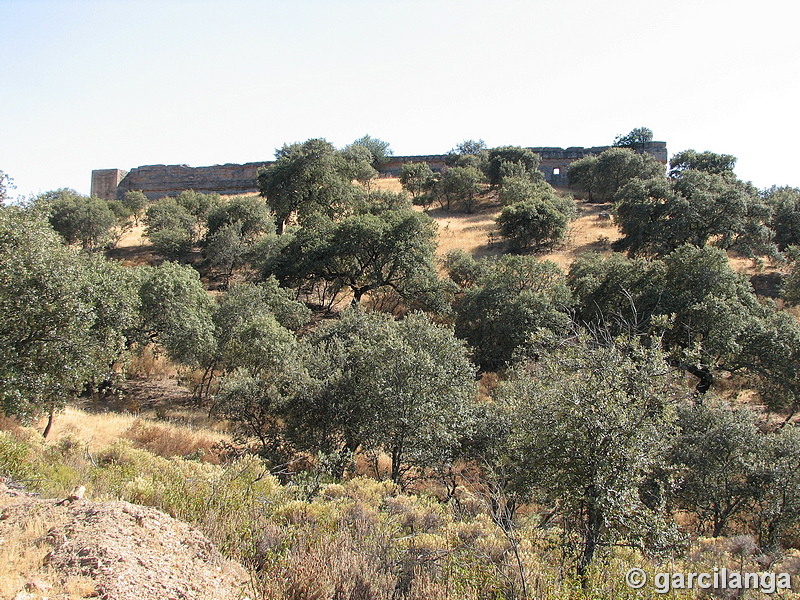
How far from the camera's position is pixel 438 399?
1118cm

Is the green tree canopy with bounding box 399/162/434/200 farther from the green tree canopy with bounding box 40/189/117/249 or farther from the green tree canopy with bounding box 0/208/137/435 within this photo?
the green tree canopy with bounding box 0/208/137/435

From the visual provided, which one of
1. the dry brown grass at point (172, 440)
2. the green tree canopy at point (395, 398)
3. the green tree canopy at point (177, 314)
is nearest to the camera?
the green tree canopy at point (395, 398)

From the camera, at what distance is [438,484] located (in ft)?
40.0

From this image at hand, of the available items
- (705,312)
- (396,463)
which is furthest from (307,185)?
(396,463)

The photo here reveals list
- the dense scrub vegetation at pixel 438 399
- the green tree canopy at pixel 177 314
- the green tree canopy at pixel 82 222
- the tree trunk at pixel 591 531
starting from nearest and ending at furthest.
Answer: the tree trunk at pixel 591 531 < the dense scrub vegetation at pixel 438 399 < the green tree canopy at pixel 177 314 < the green tree canopy at pixel 82 222

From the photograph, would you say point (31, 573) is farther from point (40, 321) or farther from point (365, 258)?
point (365, 258)

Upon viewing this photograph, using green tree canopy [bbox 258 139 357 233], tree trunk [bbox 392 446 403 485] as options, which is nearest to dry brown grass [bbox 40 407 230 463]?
tree trunk [bbox 392 446 403 485]

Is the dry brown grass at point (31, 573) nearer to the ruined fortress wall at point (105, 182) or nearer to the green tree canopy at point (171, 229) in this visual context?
the green tree canopy at point (171, 229)

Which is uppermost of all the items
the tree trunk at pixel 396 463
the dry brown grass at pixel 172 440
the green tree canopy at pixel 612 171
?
the green tree canopy at pixel 612 171

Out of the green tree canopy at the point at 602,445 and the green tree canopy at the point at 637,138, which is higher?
the green tree canopy at the point at 637,138

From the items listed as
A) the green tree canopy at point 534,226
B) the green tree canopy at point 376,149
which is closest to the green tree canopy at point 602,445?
the green tree canopy at point 534,226

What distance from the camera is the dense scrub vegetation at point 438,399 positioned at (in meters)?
6.16

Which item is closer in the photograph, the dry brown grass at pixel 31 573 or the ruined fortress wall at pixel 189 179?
the dry brown grass at pixel 31 573

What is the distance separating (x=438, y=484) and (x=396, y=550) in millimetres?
6285
